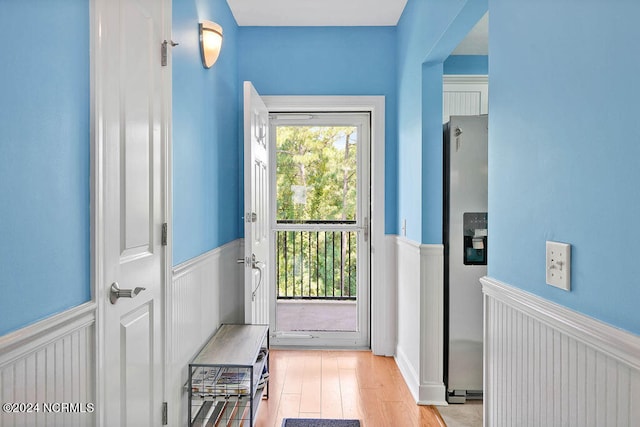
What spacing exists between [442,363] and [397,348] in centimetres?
75

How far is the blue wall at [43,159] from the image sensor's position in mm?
975

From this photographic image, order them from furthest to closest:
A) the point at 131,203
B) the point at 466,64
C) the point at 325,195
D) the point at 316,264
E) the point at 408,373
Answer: the point at 316,264, the point at 325,195, the point at 466,64, the point at 408,373, the point at 131,203

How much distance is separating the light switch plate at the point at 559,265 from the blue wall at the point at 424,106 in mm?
1439

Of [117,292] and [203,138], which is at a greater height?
[203,138]

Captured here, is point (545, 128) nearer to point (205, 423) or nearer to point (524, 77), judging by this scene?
point (524, 77)

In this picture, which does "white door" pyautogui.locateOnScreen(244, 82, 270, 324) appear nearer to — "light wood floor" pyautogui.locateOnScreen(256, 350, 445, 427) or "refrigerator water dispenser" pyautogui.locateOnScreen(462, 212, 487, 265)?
"light wood floor" pyautogui.locateOnScreen(256, 350, 445, 427)

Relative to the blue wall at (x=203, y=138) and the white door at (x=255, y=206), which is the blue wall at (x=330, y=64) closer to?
the blue wall at (x=203, y=138)

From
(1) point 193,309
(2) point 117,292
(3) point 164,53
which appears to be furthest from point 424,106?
(2) point 117,292

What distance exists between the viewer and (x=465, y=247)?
9.32ft

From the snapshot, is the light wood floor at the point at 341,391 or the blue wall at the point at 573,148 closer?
the blue wall at the point at 573,148

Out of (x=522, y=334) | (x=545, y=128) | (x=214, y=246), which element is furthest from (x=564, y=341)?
(x=214, y=246)

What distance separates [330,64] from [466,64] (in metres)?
1.13

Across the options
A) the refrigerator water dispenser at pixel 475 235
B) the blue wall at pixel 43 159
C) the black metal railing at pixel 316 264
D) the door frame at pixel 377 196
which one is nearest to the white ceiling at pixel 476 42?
the door frame at pixel 377 196

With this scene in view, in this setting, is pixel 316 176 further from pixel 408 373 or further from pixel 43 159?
pixel 43 159
